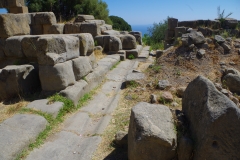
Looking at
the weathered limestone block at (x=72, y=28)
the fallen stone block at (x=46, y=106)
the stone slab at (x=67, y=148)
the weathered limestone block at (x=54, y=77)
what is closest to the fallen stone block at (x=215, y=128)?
the stone slab at (x=67, y=148)

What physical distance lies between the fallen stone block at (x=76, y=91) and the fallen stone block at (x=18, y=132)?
820 mm

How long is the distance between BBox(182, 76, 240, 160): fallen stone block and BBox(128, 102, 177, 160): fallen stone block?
0.26 metres

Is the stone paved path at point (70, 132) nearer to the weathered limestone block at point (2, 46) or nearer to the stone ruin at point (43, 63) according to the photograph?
the stone ruin at point (43, 63)

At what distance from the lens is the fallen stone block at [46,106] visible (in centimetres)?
367

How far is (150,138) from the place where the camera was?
223 cm

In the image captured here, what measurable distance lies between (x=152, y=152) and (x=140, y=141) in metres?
0.18

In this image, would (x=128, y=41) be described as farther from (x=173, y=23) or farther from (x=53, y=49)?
(x=53, y=49)

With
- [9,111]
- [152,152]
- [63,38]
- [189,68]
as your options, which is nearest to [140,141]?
[152,152]

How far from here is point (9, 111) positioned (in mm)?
3729

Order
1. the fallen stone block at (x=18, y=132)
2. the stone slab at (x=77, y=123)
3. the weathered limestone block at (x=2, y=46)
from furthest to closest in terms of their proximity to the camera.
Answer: the weathered limestone block at (x=2, y=46), the stone slab at (x=77, y=123), the fallen stone block at (x=18, y=132)

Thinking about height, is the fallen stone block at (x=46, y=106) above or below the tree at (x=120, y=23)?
below

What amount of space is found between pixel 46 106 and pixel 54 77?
597mm

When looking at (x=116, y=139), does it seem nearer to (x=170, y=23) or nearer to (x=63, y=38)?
(x=63, y=38)

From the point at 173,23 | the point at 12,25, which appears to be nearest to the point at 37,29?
the point at 12,25
